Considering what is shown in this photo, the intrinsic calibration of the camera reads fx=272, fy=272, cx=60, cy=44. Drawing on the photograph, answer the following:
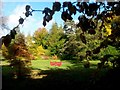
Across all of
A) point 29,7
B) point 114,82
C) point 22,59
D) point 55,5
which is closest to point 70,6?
point 55,5

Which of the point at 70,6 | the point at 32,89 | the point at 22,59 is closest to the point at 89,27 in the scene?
the point at 70,6

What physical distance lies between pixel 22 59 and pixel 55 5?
8628 mm

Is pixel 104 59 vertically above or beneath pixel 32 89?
above

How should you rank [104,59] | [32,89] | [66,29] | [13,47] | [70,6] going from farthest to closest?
[66,29] < [13,47] < [32,89] < [104,59] < [70,6]

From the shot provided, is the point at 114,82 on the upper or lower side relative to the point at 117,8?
lower

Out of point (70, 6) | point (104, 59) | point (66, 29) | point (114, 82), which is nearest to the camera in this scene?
point (70, 6)

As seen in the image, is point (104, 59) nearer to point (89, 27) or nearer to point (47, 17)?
point (89, 27)

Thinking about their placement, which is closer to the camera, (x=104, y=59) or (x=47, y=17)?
(x=47, y=17)

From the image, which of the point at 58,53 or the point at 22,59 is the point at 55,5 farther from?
the point at 58,53

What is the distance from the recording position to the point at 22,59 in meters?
10.4

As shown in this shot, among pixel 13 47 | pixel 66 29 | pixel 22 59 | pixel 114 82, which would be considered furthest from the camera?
pixel 66 29

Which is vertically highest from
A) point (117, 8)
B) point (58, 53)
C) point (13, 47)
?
point (117, 8)

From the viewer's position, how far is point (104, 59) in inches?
87.7

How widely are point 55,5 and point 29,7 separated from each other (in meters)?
0.20
